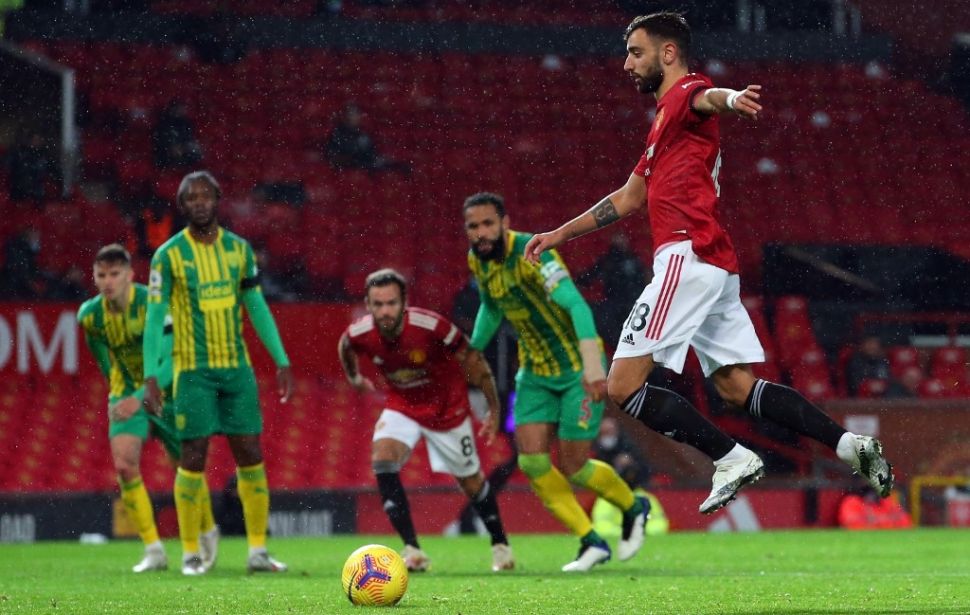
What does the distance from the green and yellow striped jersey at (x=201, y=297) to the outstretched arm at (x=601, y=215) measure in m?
2.92

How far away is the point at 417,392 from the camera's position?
8266mm

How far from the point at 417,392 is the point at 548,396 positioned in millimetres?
721

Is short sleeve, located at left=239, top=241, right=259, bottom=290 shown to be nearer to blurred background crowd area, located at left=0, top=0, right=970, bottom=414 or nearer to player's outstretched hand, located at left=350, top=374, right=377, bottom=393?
player's outstretched hand, located at left=350, top=374, right=377, bottom=393

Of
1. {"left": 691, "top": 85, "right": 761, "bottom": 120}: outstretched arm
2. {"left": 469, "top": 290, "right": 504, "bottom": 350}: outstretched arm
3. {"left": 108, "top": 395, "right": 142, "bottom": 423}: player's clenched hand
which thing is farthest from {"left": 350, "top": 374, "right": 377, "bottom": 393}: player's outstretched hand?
{"left": 691, "top": 85, "right": 761, "bottom": 120}: outstretched arm

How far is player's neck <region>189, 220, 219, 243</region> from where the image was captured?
7.96 meters

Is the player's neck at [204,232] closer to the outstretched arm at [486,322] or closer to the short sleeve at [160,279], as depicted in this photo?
the short sleeve at [160,279]

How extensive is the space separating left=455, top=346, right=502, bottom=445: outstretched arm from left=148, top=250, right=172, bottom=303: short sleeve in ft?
5.16

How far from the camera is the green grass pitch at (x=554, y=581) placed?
17.8ft

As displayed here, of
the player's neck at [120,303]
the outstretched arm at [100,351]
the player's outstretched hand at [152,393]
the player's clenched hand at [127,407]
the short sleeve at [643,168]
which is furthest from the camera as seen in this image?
the outstretched arm at [100,351]

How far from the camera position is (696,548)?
10.2 meters

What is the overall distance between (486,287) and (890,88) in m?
13.7

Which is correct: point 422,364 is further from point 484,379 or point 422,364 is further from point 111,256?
point 111,256

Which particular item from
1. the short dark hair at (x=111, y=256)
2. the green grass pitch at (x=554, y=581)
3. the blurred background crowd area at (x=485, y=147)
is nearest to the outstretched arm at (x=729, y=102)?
the green grass pitch at (x=554, y=581)

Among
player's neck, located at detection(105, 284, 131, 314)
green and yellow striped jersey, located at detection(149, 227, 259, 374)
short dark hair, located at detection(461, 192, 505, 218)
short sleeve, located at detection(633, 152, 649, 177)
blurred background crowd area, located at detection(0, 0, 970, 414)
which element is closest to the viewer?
short sleeve, located at detection(633, 152, 649, 177)
